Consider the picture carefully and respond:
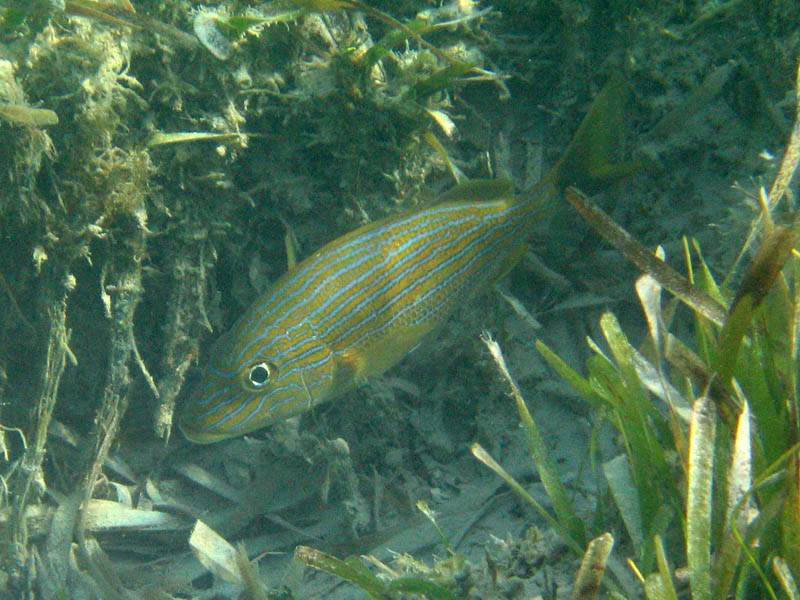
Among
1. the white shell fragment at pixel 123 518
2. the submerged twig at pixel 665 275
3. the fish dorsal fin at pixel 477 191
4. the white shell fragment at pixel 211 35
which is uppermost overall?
the white shell fragment at pixel 211 35

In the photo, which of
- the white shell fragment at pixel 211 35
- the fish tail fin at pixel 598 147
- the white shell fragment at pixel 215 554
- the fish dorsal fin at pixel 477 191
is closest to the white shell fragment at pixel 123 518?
the white shell fragment at pixel 215 554

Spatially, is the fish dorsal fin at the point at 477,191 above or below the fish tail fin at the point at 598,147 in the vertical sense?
below

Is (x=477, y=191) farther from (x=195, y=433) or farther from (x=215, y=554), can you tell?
(x=215, y=554)

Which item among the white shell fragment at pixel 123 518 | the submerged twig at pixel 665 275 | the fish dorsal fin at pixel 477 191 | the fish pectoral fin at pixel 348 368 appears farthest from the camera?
the white shell fragment at pixel 123 518

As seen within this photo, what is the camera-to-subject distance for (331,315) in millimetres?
2836

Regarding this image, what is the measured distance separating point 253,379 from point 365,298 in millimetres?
717

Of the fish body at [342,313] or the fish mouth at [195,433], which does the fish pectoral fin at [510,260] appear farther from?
the fish mouth at [195,433]

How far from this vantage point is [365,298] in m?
2.85

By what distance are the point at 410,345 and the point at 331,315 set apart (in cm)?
51

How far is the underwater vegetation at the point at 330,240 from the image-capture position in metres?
2.56

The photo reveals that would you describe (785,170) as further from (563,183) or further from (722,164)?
(722,164)

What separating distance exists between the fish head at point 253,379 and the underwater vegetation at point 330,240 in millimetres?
569

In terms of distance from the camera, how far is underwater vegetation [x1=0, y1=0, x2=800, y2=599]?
2.56 m

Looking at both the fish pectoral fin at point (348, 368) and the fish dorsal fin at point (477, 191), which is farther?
the fish dorsal fin at point (477, 191)
